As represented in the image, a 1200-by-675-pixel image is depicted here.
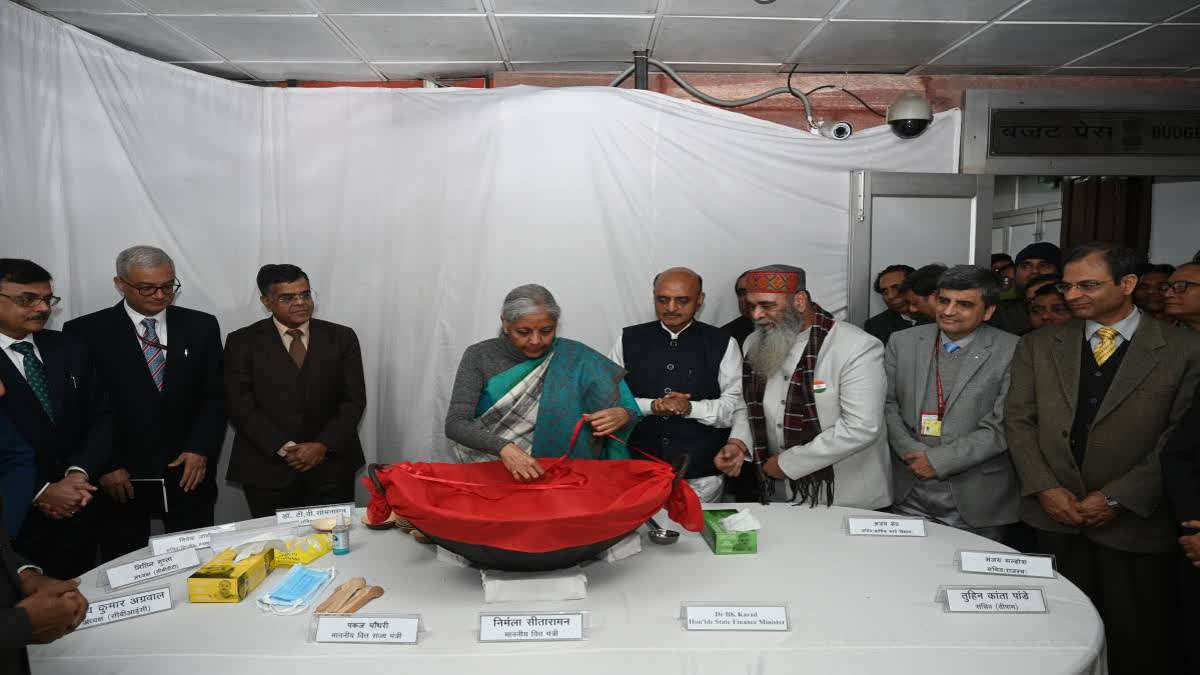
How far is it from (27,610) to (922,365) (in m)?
2.52

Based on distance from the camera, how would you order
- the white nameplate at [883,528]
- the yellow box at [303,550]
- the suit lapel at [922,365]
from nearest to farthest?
the yellow box at [303,550], the white nameplate at [883,528], the suit lapel at [922,365]

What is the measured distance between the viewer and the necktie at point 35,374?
2250mm

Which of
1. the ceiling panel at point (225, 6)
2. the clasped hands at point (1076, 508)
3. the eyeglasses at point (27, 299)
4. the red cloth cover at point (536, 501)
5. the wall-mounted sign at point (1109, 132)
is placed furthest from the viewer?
the wall-mounted sign at point (1109, 132)

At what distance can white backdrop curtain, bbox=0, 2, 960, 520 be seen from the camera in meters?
3.62

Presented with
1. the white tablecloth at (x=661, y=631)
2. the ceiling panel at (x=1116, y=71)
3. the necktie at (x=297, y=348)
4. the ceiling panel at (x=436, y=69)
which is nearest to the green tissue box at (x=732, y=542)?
the white tablecloth at (x=661, y=631)

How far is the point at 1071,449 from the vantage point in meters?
2.16

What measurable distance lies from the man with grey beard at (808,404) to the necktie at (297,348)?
5.79ft

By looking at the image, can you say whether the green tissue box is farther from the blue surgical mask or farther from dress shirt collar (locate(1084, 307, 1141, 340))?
dress shirt collar (locate(1084, 307, 1141, 340))

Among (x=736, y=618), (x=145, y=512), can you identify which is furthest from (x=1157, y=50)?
(x=145, y=512)

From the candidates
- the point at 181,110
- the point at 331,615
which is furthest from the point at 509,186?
the point at 331,615

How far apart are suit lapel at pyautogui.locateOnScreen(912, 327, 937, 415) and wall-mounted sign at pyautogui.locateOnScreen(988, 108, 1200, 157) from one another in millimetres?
2331

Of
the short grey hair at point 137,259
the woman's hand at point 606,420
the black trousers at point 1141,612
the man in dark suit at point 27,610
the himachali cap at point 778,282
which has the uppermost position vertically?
the short grey hair at point 137,259

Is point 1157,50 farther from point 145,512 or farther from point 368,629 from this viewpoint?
point 145,512

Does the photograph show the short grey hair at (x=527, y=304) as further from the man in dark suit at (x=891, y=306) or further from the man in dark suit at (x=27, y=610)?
the man in dark suit at (x=891, y=306)
